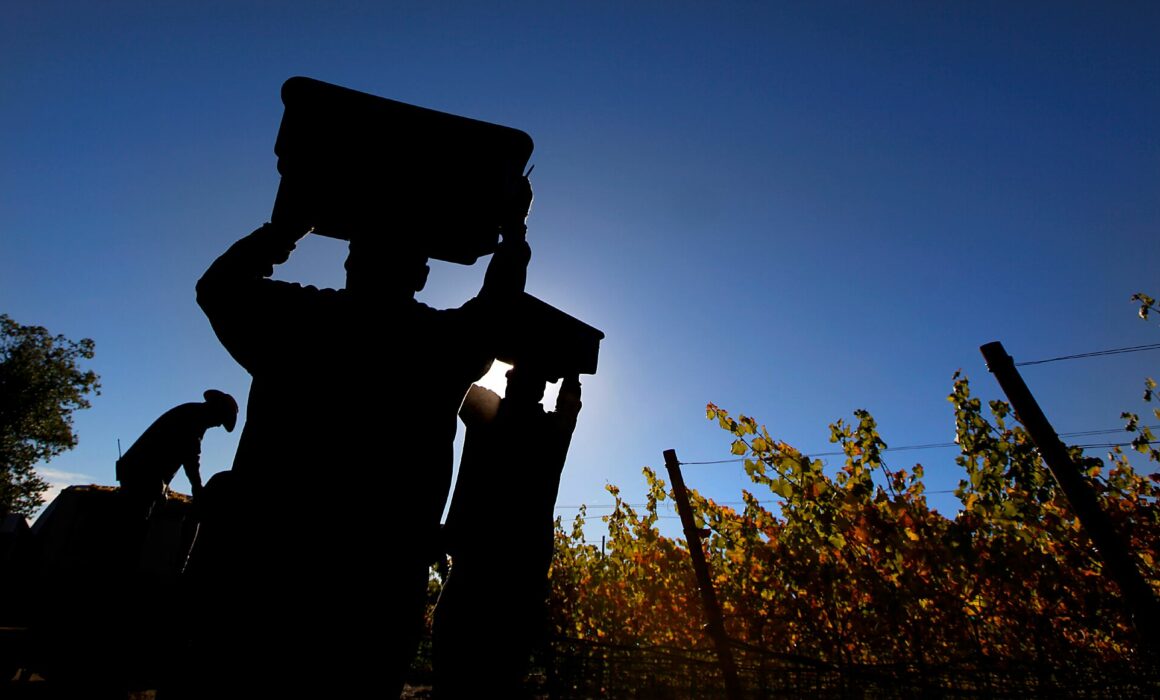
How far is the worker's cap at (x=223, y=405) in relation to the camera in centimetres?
152

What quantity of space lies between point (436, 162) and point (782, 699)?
1168cm

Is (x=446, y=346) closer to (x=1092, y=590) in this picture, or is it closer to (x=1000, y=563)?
(x=1000, y=563)

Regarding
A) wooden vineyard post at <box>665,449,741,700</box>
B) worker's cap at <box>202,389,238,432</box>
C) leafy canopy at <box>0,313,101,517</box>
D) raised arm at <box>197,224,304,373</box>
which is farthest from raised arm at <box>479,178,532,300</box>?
leafy canopy at <box>0,313,101,517</box>

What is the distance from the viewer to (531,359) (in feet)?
5.18

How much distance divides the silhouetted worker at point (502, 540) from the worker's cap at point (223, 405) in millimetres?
714

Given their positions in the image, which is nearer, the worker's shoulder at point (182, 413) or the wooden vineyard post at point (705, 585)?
the worker's shoulder at point (182, 413)

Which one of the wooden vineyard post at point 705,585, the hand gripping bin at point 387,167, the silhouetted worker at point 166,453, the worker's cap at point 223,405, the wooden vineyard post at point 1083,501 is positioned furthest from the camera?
the wooden vineyard post at point 705,585

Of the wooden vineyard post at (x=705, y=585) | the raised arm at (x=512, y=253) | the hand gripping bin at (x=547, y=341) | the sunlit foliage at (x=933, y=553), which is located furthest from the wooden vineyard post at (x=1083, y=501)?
the raised arm at (x=512, y=253)

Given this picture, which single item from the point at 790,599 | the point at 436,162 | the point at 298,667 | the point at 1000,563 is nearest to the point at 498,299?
the point at 436,162

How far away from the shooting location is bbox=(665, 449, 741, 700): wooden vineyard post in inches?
298

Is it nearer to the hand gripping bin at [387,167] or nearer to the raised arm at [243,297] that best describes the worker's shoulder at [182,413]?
the raised arm at [243,297]

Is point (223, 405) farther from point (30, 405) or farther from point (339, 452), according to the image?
point (30, 405)

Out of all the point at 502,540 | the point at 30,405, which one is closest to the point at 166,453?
the point at 502,540

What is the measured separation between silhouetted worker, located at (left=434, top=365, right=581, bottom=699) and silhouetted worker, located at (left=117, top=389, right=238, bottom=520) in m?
0.75
